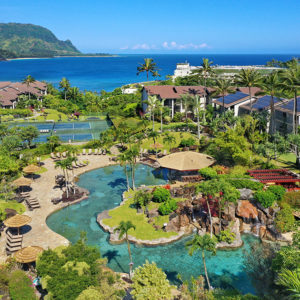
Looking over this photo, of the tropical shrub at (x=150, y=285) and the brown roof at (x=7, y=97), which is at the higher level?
the brown roof at (x=7, y=97)

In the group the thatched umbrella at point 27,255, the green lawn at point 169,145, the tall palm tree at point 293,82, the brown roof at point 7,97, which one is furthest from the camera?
the brown roof at point 7,97

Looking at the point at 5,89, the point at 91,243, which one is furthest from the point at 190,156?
the point at 5,89

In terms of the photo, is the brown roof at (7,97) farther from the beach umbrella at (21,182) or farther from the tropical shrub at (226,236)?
the tropical shrub at (226,236)

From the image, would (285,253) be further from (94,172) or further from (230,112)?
(230,112)

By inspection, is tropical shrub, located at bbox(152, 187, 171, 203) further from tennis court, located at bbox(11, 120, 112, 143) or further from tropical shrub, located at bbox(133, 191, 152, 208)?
tennis court, located at bbox(11, 120, 112, 143)

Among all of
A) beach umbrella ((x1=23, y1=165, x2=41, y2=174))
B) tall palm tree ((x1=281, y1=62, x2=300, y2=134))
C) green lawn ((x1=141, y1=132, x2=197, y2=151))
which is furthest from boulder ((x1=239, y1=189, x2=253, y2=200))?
beach umbrella ((x1=23, y1=165, x2=41, y2=174))

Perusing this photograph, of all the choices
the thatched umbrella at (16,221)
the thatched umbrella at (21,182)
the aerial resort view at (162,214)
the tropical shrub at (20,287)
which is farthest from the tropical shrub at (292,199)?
the thatched umbrella at (21,182)
